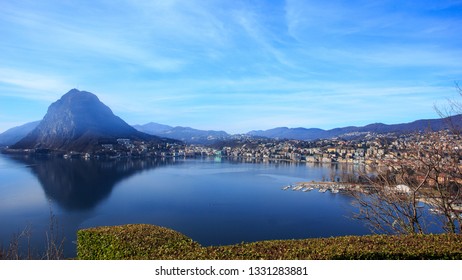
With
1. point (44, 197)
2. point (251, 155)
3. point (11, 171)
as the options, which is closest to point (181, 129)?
point (251, 155)

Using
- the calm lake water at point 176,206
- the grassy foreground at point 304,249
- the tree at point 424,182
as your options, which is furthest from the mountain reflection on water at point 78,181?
the tree at point 424,182

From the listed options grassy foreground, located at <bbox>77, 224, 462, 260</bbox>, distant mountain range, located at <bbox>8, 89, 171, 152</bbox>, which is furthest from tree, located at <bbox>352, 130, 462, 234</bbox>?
distant mountain range, located at <bbox>8, 89, 171, 152</bbox>

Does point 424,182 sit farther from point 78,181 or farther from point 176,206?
point 78,181

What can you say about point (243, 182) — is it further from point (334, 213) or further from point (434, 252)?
point (434, 252)

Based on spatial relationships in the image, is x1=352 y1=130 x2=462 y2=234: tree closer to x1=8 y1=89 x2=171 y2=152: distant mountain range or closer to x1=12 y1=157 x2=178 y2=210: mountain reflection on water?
x1=12 y1=157 x2=178 y2=210: mountain reflection on water

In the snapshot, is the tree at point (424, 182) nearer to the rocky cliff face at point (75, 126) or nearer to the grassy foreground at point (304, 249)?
the grassy foreground at point (304, 249)

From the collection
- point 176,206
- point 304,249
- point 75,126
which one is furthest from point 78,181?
point 75,126
